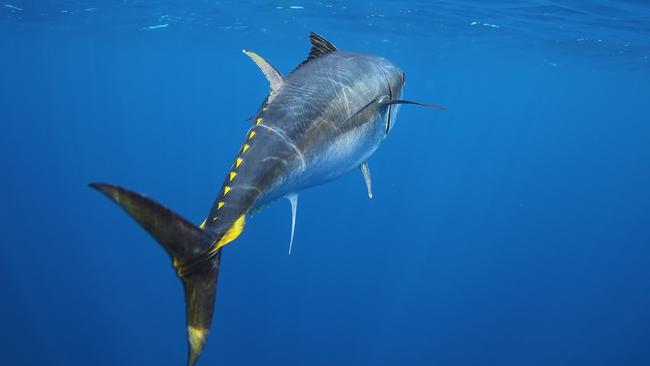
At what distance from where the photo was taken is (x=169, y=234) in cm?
169

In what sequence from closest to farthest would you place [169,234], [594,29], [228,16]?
[169,234] < [594,29] < [228,16]

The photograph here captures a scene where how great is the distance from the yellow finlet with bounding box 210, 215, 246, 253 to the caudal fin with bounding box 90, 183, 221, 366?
0.03 meters

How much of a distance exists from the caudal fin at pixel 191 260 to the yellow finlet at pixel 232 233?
28 millimetres

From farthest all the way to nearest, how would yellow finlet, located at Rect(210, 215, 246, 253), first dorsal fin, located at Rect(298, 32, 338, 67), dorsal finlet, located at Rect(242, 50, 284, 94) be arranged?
1. first dorsal fin, located at Rect(298, 32, 338, 67)
2. dorsal finlet, located at Rect(242, 50, 284, 94)
3. yellow finlet, located at Rect(210, 215, 246, 253)

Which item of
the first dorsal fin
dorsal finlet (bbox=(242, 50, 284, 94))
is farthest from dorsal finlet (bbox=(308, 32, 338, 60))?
dorsal finlet (bbox=(242, 50, 284, 94))

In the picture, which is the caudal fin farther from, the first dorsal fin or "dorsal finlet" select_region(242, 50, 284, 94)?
the first dorsal fin

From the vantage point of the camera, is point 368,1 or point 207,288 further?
point 368,1

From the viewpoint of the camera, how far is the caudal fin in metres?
1.64

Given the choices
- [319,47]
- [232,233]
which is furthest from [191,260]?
[319,47]

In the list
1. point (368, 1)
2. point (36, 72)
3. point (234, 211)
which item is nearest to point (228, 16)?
point (368, 1)

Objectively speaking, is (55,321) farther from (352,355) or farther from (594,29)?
(594,29)

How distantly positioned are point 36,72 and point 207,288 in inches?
2629

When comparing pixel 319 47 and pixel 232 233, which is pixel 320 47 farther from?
pixel 232 233

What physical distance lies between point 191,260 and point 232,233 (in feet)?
0.67
